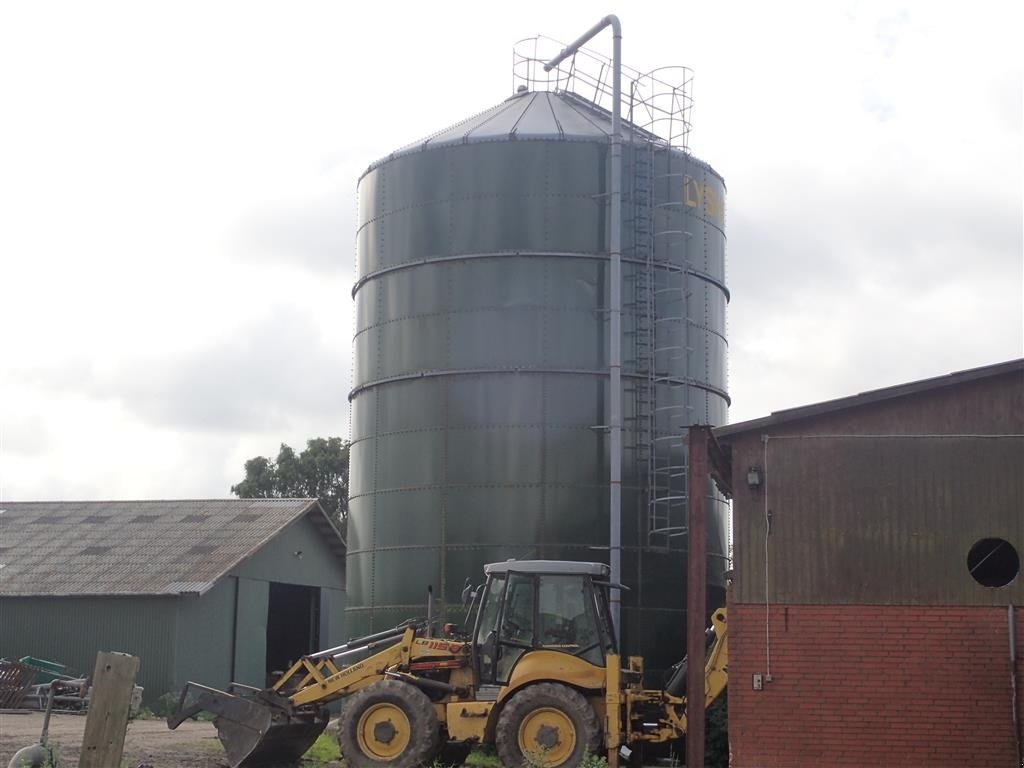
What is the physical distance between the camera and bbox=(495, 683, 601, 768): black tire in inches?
605

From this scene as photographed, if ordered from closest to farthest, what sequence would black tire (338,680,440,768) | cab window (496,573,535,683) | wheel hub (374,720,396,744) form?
black tire (338,680,440,768)
wheel hub (374,720,396,744)
cab window (496,573,535,683)

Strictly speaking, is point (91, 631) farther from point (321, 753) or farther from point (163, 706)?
point (321, 753)

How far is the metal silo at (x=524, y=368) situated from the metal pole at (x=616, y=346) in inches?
6.8

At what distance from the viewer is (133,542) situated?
114 feet

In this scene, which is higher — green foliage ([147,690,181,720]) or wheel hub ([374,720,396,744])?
wheel hub ([374,720,396,744])

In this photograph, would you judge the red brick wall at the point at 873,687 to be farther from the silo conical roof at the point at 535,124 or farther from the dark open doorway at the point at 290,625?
the dark open doorway at the point at 290,625

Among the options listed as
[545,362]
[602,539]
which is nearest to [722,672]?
[602,539]

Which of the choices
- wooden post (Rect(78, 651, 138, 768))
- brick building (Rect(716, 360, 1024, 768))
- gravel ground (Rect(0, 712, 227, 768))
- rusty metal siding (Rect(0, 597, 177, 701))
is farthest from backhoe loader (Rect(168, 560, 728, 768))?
rusty metal siding (Rect(0, 597, 177, 701))

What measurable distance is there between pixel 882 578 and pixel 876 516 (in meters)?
0.72

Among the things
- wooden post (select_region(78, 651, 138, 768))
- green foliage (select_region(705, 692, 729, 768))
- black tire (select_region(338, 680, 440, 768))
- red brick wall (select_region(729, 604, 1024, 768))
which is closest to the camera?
wooden post (select_region(78, 651, 138, 768))

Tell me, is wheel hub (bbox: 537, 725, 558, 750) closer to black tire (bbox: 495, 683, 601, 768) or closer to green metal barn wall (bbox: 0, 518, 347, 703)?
black tire (bbox: 495, 683, 601, 768)

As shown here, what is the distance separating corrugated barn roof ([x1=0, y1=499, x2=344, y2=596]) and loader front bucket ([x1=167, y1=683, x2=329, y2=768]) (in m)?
13.8

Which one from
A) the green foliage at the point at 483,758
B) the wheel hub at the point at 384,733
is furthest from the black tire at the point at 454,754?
the wheel hub at the point at 384,733

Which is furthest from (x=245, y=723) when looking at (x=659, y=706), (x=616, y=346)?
(x=616, y=346)
